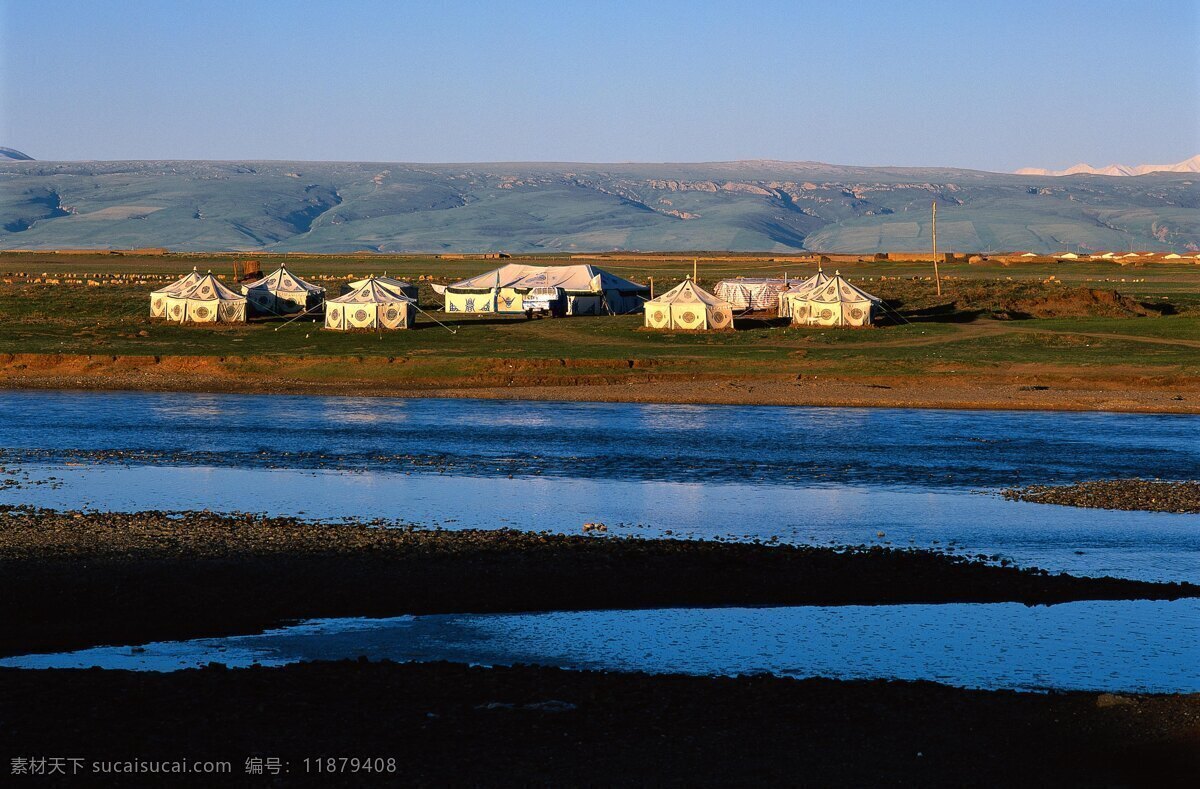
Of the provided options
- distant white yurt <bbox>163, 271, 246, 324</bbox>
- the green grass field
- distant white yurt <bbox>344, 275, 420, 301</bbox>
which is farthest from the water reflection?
distant white yurt <bbox>163, 271, 246, 324</bbox>

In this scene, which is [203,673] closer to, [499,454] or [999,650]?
[999,650]

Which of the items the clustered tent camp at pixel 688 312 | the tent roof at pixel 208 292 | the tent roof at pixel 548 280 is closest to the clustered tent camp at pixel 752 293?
the tent roof at pixel 548 280

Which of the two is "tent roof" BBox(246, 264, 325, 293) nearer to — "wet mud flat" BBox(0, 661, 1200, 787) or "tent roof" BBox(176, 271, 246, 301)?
"tent roof" BBox(176, 271, 246, 301)

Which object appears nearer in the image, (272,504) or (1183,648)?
(1183,648)

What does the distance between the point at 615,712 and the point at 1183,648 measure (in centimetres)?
739

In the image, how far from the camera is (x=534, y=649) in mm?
16641

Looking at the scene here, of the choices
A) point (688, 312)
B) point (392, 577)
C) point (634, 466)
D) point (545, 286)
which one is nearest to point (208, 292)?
point (545, 286)

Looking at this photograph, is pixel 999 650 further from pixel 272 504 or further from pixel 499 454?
pixel 499 454

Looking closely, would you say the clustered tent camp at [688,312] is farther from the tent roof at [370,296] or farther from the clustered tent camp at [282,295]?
the clustered tent camp at [282,295]

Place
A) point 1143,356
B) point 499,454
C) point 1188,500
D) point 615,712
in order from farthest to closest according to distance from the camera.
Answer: point 1143,356, point 499,454, point 1188,500, point 615,712

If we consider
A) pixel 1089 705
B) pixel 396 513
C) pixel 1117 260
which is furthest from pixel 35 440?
pixel 1117 260

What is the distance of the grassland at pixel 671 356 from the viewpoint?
5034 centimetres

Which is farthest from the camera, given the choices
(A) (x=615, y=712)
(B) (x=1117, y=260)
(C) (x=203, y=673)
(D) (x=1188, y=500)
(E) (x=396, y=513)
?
(B) (x=1117, y=260)

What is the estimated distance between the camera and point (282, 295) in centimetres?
7931
